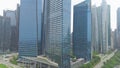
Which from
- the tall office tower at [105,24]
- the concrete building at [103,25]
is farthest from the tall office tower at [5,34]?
the tall office tower at [105,24]

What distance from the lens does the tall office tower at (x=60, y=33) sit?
106ft

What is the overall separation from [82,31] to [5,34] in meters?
22.6

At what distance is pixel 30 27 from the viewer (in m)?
41.2

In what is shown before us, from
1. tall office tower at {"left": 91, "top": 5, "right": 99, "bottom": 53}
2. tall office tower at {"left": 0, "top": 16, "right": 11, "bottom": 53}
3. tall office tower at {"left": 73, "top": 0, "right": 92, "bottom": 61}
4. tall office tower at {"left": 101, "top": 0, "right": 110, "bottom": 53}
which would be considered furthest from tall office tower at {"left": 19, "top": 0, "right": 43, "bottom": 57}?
tall office tower at {"left": 101, "top": 0, "right": 110, "bottom": 53}

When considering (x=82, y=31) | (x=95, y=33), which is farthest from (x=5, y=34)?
(x=95, y=33)

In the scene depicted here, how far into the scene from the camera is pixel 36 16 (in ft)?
136

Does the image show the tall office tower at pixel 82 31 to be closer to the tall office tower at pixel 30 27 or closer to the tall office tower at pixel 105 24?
the tall office tower at pixel 30 27

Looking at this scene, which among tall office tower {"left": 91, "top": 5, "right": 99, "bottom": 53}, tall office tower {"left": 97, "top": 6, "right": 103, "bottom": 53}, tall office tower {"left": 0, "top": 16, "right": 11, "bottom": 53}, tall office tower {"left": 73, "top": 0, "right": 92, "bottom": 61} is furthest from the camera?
tall office tower {"left": 97, "top": 6, "right": 103, "bottom": 53}

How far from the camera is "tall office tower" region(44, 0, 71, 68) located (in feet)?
106

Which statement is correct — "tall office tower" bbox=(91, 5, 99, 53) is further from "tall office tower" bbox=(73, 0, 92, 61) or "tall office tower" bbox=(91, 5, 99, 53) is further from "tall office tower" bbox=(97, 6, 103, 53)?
"tall office tower" bbox=(73, 0, 92, 61)

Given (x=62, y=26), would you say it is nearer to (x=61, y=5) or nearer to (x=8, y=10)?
(x=61, y=5)

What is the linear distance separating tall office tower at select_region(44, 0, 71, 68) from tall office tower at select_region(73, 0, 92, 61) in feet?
24.3

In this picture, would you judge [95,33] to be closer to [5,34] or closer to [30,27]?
[5,34]

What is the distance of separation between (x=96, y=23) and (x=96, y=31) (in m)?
2.23
